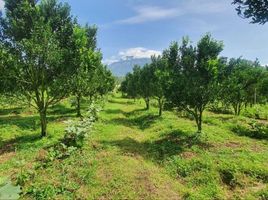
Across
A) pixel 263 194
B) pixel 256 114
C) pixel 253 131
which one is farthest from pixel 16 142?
pixel 256 114

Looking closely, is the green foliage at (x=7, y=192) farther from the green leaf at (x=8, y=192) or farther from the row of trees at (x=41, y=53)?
the row of trees at (x=41, y=53)

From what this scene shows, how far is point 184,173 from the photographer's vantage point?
18.8 metres

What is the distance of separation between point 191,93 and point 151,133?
735 centimetres

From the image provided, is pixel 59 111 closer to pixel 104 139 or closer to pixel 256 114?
pixel 104 139

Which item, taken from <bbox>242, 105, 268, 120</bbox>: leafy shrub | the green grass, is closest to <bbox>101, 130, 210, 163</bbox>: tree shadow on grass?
the green grass

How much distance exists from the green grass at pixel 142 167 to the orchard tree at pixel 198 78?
3596 millimetres

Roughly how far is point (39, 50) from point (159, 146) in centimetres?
1337

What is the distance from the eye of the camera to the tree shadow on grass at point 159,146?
22.7 m

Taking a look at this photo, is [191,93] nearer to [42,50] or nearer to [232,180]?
[232,180]

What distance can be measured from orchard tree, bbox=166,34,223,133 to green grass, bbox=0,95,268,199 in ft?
11.8

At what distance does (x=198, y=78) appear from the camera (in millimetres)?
27703

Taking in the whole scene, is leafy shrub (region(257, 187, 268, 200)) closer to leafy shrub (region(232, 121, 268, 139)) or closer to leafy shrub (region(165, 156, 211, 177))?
leafy shrub (region(165, 156, 211, 177))

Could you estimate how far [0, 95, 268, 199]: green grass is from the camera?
15.7 metres

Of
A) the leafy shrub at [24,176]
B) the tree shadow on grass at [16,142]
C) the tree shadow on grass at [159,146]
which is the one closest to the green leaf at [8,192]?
the leafy shrub at [24,176]
